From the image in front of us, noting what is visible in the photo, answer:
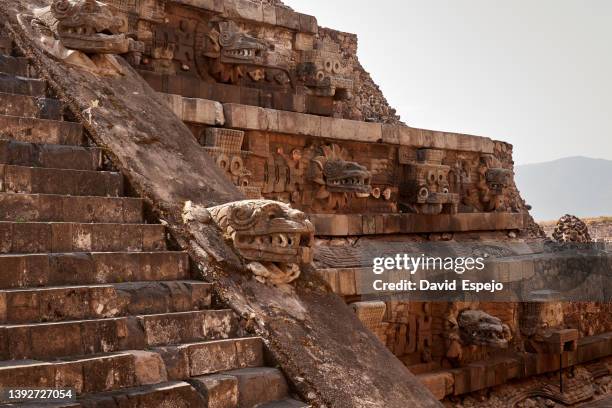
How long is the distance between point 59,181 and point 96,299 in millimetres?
1174

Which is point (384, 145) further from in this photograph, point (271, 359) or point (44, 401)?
point (44, 401)

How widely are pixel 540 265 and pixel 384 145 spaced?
10.3 feet

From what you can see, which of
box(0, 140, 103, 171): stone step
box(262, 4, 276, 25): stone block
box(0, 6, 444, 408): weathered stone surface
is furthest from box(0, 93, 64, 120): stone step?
box(262, 4, 276, 25): stone block

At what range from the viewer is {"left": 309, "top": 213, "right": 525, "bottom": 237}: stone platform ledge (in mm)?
9117

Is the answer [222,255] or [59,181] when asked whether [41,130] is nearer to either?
[59,181]

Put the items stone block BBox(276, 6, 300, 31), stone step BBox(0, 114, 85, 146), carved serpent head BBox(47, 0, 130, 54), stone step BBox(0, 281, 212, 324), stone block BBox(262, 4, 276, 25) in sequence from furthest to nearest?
stone block BBox(276, 6, 300, 31)
stone block BBox(262, 4, 276, 25)
carved serpent head BBox(47, 0, 130, 54)
stone step BBox(0, 114, 85, 146)
stone step BBox(0, 281, 212, 324)

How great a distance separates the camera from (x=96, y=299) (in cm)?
448

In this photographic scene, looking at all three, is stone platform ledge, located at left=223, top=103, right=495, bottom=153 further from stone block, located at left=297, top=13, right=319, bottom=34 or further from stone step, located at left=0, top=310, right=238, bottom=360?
stone step, located at left=0, top=310, right=238, bottom=360

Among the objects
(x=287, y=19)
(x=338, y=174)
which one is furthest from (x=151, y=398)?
(x=287, y=19)

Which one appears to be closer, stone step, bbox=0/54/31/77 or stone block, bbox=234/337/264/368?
stone block, bbox=234/337/264/368

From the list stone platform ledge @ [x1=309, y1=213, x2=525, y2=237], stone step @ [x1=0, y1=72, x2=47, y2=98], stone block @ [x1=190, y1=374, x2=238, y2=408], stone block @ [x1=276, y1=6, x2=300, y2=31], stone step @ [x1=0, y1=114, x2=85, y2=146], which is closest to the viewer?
stone block @ [x1=190, y1=374, x2=238, y2=408]

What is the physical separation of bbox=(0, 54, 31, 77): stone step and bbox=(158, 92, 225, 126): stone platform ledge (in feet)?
4.80

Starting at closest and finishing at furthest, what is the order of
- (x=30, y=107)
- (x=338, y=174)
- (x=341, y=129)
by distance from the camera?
1. (x=30, y=107)
2. (x=338, y=174)
3. (x=341, y=129)

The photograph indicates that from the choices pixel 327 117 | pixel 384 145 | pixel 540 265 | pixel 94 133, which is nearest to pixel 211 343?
pixel 94 133
